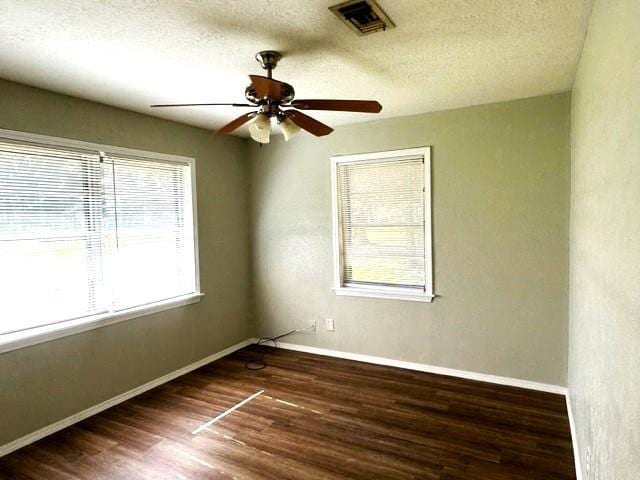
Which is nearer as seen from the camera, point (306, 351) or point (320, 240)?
point (320, 240)

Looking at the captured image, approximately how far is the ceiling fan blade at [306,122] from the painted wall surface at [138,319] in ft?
5.79

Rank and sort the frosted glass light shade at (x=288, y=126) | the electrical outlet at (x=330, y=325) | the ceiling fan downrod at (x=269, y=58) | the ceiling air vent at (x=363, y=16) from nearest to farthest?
the ceiling air vent at (x=363, y=16) < the ceiling fan downrod at (x=269, y=58) < the frosted glass light shade at (x=288, y=126) < the electrical outlet at (x=330, y=325)

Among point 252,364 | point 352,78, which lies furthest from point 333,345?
point 352,78

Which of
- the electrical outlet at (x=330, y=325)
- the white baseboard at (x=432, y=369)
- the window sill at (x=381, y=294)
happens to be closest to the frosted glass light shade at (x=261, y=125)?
the window sill at (x=381, y=294)

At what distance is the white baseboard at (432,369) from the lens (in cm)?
320

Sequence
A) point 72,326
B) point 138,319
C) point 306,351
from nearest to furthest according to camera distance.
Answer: point 72,326
point 138,319
point 306,351

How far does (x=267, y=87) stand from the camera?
193 cm

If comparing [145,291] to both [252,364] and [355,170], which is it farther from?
[355,170]

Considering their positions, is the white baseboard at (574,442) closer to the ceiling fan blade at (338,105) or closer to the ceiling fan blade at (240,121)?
the ceiling fan blade at (338,105)

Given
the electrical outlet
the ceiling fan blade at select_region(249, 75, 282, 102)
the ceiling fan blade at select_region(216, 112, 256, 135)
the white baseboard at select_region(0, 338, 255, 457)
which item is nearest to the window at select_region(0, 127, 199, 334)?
the white baseboard at select_region(0, 338, 255, 457)

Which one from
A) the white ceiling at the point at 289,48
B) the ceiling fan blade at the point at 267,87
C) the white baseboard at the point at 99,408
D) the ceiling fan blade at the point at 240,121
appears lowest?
the white baseboard at the point at 99,408

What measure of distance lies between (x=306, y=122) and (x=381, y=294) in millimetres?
2050

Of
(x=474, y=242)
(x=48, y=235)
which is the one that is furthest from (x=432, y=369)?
(x=48, y=235)

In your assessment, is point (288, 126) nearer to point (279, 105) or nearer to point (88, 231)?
point (279, 105)
